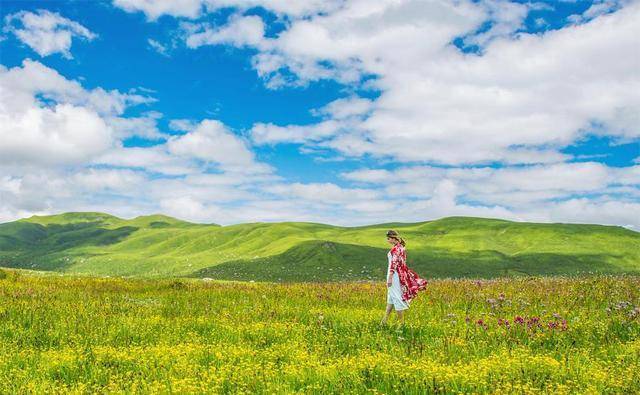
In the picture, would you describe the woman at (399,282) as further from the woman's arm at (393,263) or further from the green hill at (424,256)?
the green hill at (424,256)

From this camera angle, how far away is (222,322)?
13.3m

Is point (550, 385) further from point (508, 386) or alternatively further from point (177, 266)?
point (177, 266)

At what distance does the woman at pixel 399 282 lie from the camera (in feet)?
45.9

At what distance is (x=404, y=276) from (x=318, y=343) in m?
4.35

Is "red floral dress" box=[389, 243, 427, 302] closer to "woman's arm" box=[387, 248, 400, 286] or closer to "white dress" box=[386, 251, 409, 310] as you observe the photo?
"woman's arm" box=[387, 248, 400, 286]

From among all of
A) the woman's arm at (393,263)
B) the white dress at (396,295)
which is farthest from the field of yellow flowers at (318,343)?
the woman's arm at (393,263)

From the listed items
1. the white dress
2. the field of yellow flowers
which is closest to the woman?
the white dress

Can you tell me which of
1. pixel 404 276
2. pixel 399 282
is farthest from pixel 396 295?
pixel 404 276

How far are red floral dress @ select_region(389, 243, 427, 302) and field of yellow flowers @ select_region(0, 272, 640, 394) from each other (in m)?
0.78

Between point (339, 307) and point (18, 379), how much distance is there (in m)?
10.4

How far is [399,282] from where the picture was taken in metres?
14.2

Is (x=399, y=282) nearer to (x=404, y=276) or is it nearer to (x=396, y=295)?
(x=404, y=276)

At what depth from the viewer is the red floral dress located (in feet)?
46.7

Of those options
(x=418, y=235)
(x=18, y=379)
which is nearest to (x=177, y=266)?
(x=418, y=235)
